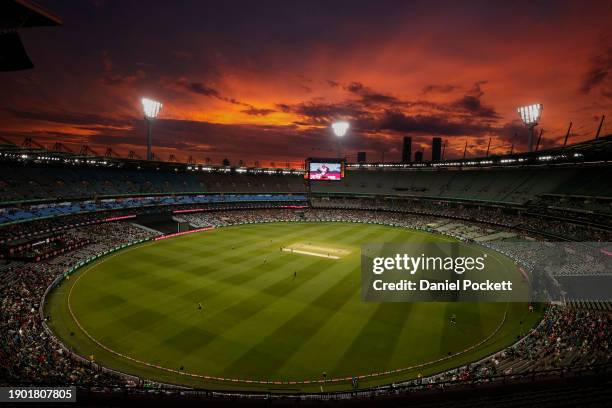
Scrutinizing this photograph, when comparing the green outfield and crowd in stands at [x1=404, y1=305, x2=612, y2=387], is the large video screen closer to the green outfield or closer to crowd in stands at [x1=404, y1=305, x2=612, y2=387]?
the green outfield

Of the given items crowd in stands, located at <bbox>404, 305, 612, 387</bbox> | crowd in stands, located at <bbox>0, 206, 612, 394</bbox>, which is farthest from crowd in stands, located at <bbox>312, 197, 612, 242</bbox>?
crowd in stands, located at <bbox>404, 305, 612, 387</bbox>

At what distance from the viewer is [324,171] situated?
7844cm

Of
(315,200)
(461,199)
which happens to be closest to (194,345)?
(461,199)

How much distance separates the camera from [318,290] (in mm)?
34375

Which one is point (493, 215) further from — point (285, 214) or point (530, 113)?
point (285, 214)

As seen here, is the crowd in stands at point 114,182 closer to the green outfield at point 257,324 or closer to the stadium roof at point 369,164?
the stadium roof at point 369,164

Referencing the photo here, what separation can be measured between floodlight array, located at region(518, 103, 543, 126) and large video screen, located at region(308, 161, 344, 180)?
36.9 meters

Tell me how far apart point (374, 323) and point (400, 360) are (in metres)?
5.25

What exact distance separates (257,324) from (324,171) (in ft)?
181

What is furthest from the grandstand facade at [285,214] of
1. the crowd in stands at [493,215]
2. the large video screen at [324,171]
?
the large video screen at [324,171]

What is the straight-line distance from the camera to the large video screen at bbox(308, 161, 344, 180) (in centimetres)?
7819

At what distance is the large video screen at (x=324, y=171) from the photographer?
78188mm

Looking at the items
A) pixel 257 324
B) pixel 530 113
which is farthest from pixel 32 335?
pixel 530 113

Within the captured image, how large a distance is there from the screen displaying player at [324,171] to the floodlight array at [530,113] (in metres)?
37.1
